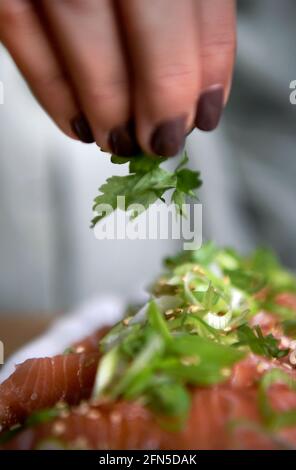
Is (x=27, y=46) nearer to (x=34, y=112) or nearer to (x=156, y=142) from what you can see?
(x=156, y=142)

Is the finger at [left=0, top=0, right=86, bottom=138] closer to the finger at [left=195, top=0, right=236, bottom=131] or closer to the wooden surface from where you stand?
the finger at [left=195, top=0, right=236, bottom=131]

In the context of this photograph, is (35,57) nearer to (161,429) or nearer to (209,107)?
(209,107)

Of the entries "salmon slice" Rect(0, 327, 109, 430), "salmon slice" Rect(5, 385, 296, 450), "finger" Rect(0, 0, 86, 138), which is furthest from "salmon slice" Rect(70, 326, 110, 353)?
"finger" Rect(0, 0, 86, 138)

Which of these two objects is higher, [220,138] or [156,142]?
[156,142]

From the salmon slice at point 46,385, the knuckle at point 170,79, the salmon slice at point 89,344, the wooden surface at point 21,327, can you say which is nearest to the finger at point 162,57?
the knuckle at point 170,79

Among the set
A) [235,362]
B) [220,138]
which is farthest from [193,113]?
[220,138]

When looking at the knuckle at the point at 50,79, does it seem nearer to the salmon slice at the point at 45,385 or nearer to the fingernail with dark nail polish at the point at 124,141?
the fingernail with dark nail polish at the point at 124,141

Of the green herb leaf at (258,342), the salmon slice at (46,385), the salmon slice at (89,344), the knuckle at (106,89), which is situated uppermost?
the knuckle at (106,89)
